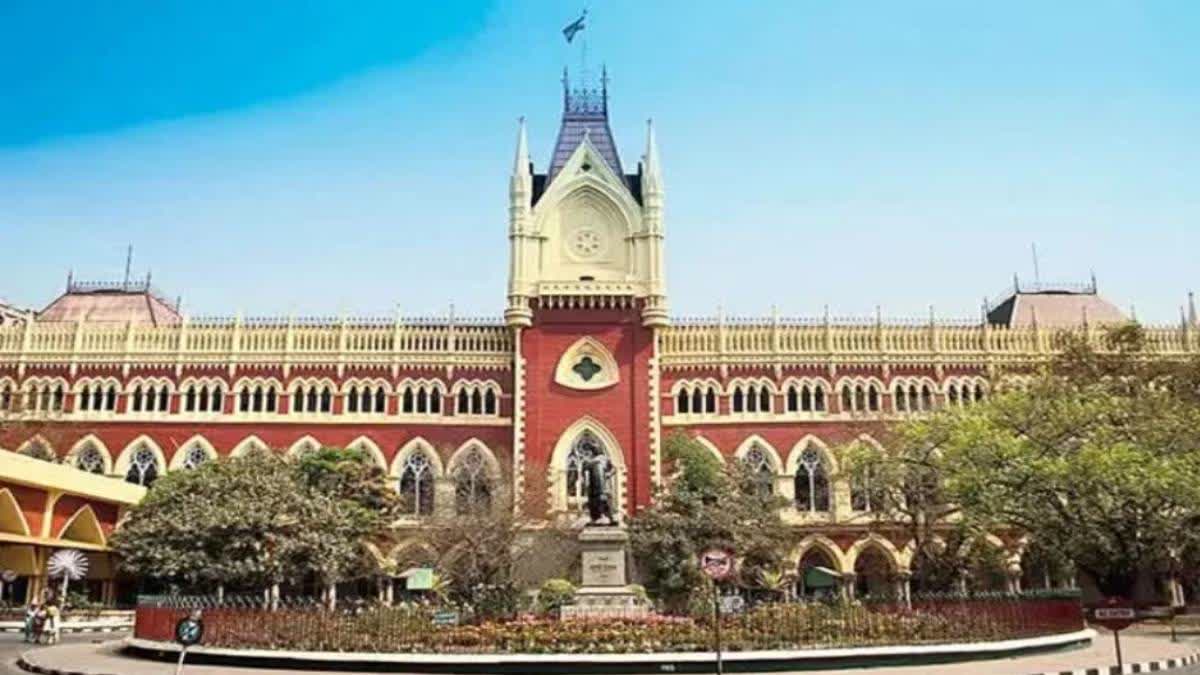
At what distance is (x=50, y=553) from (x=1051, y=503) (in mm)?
33883

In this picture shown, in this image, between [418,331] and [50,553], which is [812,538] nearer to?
[418,331]

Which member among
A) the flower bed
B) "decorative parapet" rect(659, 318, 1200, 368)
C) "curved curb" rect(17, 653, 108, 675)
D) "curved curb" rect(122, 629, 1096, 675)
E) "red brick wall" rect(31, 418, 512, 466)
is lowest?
"curved curb" rect(17, 653, 108, 675)

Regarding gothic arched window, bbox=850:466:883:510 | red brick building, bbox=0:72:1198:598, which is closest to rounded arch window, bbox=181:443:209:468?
red brick building, bbox=0:72:1198:598

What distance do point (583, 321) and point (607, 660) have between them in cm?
2985

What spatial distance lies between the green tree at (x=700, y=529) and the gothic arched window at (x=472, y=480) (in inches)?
269

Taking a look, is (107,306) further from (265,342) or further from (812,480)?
(812,480)

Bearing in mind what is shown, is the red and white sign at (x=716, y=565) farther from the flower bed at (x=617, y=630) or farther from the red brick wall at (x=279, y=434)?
the red brick wall at (x=279, y=434)

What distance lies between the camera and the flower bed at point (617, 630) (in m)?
19.0

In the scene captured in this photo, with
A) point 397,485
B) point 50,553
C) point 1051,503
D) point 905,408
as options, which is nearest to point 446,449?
point 397,485

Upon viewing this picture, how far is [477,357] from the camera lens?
157 feet

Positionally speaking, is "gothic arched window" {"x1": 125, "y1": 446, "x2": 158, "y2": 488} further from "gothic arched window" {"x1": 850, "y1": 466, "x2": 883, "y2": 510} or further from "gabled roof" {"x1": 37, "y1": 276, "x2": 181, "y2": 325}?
"gothic arched window" {"x1": 850, "y1": 466, "x2": 883, "y2": 510}

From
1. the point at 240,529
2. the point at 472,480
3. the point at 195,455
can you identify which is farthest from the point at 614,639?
the point at 195,455

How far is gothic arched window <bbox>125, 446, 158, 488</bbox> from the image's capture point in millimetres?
46656

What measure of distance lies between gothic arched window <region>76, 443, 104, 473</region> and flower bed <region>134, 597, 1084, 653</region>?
28385mm
